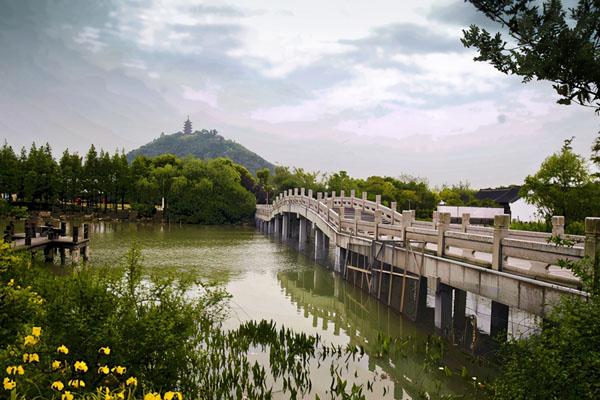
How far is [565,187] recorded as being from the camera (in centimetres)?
3023

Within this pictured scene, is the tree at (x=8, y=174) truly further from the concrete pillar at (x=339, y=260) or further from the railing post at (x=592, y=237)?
the railing post at (x=592, y=237)

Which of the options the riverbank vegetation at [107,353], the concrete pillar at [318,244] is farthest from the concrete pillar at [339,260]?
the riverbank vegetation at [107,353]

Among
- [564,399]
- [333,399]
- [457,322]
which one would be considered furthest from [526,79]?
[457,322]

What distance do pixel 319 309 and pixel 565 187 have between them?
21.8 meters

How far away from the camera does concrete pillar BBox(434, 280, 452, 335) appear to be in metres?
12.9

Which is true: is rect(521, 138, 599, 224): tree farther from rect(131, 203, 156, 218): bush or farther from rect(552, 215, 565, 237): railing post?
rect(131, 203, 156, 218): bush

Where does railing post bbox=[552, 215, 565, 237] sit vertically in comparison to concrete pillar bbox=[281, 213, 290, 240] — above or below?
above

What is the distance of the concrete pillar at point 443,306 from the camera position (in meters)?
12.9

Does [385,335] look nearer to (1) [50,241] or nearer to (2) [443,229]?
(2) [443,229]

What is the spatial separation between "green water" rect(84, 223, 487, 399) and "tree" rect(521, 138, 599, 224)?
15.3 meters

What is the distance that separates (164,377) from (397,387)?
4951 millimetres

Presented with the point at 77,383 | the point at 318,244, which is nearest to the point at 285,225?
the point at 318,244

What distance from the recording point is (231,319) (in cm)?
1410

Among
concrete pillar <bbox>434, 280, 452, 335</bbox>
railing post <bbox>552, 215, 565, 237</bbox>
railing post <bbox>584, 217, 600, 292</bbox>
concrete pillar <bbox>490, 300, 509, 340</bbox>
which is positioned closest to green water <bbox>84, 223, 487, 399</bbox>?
concrete pillar <bbox>434, 280, 452, 335</bbox>
